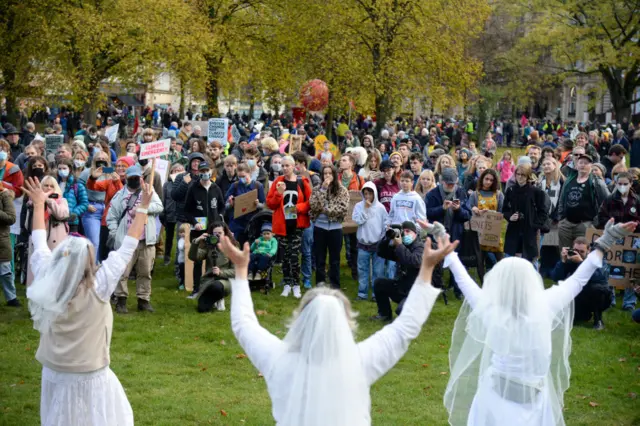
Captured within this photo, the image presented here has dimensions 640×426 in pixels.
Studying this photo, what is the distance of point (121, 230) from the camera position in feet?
39.5

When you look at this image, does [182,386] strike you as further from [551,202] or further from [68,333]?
[551,202]

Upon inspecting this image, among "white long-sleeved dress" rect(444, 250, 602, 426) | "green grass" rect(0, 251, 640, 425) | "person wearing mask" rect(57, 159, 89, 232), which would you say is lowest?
"green grass" rect(0, 251, 640, 425)

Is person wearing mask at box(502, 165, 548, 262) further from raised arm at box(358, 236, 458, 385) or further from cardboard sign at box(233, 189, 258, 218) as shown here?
raised arm at box(358, 236, 458, 385)

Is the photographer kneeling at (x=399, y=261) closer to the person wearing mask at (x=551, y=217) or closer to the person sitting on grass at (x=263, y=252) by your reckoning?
the person sitting on grass at (x=263, y=252)

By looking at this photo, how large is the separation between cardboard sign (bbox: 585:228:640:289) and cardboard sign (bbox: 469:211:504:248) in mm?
1360

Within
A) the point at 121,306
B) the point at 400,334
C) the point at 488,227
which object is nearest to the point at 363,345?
the point at 400,334

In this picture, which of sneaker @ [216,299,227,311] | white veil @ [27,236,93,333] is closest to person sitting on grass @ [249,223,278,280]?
sneaker @ [216,299,227,311]

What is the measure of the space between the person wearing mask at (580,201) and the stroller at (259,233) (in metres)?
4.49

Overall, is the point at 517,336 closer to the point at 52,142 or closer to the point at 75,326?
the point at 75,326

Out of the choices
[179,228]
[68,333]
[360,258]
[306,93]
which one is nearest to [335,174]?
[360,258]

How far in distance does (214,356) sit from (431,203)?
4.62m

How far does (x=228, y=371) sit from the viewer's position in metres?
9.96

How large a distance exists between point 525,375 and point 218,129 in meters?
14.9

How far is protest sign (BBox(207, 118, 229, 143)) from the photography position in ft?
65.8
